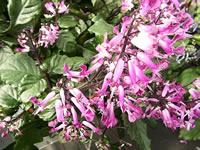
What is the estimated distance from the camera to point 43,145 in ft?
1.78

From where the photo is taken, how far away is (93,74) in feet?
1.36

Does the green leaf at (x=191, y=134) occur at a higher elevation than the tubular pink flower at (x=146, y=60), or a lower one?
lower

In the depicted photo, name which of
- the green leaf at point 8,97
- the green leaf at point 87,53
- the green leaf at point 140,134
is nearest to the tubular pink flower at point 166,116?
the green leaf at point 140,134

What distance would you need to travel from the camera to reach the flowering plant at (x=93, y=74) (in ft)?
0.73

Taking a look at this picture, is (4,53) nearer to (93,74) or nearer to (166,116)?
(93,74)

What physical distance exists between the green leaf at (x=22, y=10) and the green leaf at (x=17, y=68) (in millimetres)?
89

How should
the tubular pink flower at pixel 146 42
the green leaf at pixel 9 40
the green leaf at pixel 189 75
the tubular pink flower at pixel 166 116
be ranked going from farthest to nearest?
the green leaf at pixel 189 75 → the green leaf at pixel 9 40 → the tubular pink flower at pixel 166 116 → the tubular pink flower at pixel 146 42

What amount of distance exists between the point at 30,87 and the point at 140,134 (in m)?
0.28

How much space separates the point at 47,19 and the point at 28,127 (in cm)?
27

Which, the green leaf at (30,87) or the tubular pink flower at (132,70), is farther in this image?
the green leaf at (30,87)

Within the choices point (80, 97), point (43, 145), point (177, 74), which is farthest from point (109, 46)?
point (177, 74)

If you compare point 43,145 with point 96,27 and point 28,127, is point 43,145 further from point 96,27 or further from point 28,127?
point 96,27

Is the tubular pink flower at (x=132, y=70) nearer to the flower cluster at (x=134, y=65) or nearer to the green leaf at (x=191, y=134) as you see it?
the flower cluster at (x=134, y=65)

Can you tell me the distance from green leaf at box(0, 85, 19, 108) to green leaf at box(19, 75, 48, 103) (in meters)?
0.10
